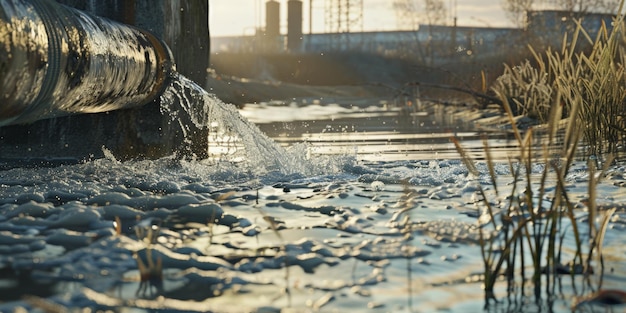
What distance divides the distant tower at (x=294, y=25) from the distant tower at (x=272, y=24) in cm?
144

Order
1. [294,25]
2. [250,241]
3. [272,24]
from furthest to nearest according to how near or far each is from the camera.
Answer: [272,24] < [294,25] < [250,241]

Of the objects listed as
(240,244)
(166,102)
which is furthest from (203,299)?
(166,102)

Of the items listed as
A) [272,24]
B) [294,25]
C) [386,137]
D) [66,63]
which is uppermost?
[272,24]

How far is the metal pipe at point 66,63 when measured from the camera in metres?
2.24

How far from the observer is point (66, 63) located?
8.96 ft

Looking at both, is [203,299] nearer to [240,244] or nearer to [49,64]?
[240,244]

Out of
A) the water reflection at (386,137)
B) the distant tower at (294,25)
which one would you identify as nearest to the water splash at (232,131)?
the water reflection at (386,137)

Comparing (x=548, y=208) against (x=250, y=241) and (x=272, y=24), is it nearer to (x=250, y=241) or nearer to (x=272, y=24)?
→ (x=250, y=241)

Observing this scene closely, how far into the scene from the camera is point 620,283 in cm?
178

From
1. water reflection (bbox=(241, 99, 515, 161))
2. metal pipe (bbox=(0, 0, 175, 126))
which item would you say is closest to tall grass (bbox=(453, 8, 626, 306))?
water reflection (bbox=(241, 99, 515, 161))

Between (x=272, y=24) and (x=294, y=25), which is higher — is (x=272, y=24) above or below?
above

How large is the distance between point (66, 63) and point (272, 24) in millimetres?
50807

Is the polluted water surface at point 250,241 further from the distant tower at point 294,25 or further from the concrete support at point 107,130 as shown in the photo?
the distant tower at point 294,25

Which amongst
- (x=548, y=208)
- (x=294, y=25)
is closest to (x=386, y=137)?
(x=548, y=208)
